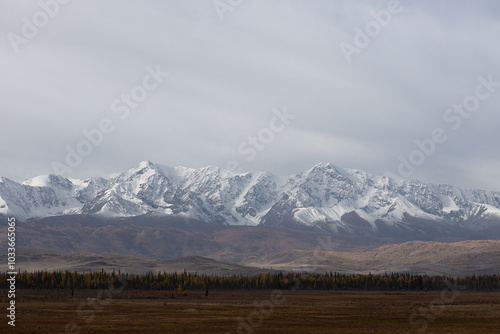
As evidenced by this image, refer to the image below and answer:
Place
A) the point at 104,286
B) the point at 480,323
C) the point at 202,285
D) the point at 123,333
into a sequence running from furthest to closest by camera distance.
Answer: the point at 202,285
the point at 104,286
the point at 480,323
the point at 123,333

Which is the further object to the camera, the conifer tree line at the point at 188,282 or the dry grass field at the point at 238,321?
the conifer tree line at the point at 188,282

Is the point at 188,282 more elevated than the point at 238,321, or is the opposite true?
the point at 238,321

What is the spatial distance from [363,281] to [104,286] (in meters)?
80.2

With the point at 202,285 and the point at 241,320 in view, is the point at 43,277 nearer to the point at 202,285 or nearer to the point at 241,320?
the point at 202,285

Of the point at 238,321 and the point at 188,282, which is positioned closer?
the point at 238,321

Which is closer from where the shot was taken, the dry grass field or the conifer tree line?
the dry grass field

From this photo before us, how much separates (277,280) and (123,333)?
134548mm

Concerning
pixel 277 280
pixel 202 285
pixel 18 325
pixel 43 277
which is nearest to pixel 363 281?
pixel 277 280

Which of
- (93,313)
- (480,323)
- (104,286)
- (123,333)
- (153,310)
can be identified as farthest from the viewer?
(104,286)

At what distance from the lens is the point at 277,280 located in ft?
627

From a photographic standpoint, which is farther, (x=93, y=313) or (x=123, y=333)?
(x=93, y=313)

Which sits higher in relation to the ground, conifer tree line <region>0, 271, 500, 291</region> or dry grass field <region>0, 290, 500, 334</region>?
dry grass field <region>0, 290, 500, 334</region>

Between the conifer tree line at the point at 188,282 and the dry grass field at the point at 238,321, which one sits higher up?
the dry grass field at the point at 238,321

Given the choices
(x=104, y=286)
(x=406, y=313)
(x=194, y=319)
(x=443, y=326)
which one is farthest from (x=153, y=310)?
(x=104, y=286)
